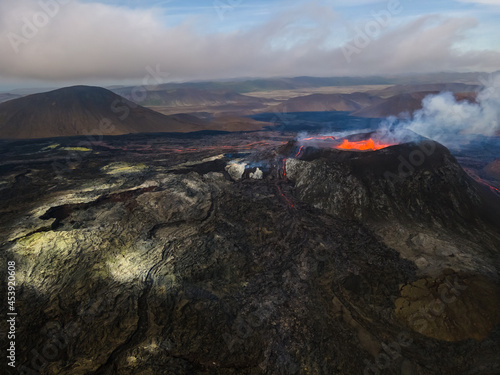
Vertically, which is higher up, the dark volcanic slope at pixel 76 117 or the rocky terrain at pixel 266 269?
the dark volcanic slope at pixel 76 117

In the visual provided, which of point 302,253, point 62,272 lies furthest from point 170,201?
point 302,253

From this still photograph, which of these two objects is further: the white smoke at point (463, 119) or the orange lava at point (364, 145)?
the white smoke at point (463, 119)

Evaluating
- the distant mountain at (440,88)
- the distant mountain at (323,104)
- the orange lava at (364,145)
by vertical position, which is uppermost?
the orange lava at (364,145)

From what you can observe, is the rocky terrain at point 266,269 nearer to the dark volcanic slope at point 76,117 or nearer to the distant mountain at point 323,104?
the dark volcanic slope at point 76,117

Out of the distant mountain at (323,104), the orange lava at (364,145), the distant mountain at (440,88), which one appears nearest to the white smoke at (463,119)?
the orange lava at (364,145)

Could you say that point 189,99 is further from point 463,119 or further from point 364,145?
point 364,145

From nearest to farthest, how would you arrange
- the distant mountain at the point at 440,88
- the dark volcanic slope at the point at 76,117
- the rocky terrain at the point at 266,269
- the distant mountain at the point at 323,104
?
the rocky terrain at the point at 266,269 < the dark volcanic slope at the point at 76,117 < the distant mountain at the point at 323,104 < the distant mountain at the point at 440,88

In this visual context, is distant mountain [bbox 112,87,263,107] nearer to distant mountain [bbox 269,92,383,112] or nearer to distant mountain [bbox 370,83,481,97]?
distant mountain [bbox 269,92,383,112]
